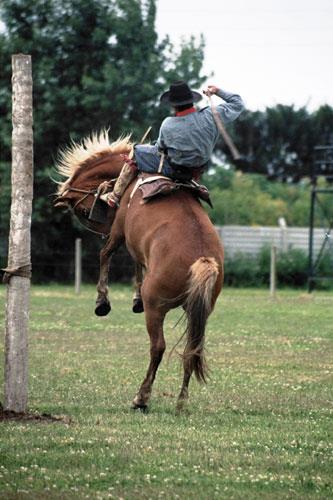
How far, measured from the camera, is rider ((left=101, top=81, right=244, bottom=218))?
12.3 meters

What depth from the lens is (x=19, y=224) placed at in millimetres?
11219

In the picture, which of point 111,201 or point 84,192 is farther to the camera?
point 84,192

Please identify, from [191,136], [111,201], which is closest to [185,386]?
[191,136]

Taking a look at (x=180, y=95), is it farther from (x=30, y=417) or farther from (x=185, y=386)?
(x=30, y=417)

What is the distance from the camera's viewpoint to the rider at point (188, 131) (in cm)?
1232

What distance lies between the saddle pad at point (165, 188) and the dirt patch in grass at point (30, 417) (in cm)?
249

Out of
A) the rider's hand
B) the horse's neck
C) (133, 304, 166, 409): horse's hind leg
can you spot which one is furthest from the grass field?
the rider's hand

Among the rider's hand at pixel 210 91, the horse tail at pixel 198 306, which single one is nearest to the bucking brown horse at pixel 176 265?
the horse tail at pixel 198 306

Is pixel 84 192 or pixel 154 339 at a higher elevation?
pixel 84 192

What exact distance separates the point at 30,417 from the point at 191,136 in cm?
324

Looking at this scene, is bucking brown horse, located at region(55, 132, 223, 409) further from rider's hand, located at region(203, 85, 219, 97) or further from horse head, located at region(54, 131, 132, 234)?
horse head, located at region(54, 131, 132, 234)

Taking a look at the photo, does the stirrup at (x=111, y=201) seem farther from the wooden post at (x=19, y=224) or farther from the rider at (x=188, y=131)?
the wooden post at (x=19, y=224)

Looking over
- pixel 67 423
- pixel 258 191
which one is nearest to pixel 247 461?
pixel 67 423

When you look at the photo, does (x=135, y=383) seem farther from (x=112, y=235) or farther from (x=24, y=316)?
(x=24, y=316)
